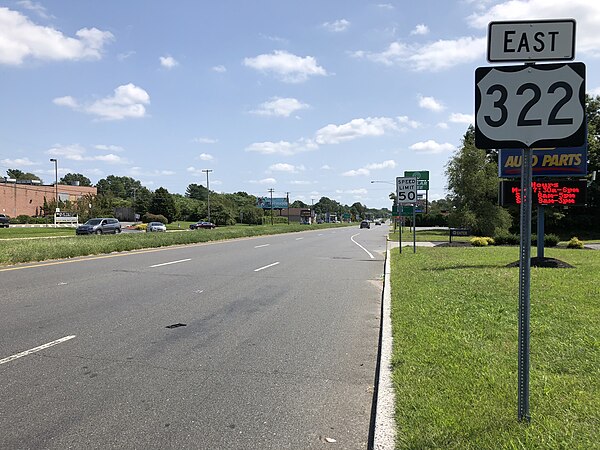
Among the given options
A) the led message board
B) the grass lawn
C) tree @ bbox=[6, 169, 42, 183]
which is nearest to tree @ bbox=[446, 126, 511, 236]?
the led message board

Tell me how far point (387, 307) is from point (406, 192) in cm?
1278

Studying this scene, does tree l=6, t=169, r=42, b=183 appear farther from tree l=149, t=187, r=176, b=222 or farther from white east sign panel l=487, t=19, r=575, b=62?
white east sign panel l=487, t=19, r=575, b=62

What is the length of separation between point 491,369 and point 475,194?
48351 millimetres

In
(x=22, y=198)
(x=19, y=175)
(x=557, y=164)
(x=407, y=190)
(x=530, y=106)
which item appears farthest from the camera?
(x=19, y=175)

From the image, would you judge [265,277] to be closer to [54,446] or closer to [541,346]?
[541,346]

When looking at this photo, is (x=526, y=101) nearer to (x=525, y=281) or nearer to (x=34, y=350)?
(x=525, y=281)

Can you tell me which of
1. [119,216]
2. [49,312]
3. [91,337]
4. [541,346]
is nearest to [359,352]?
[541,346]

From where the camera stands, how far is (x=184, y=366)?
5.70m

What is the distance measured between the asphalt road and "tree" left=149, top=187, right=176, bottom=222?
107 meters

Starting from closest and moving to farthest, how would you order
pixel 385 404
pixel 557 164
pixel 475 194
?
pixel 385 404, pixel 557 164, pixel 475 194

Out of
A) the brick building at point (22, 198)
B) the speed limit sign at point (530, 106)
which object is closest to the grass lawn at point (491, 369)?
the speed limit sign at point (530, 106)

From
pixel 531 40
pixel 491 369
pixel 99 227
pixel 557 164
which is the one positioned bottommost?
pixel 491 369

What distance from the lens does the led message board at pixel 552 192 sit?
17266 mm

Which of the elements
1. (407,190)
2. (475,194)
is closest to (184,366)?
(407,190)
